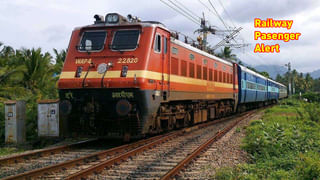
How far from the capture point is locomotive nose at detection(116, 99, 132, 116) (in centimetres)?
900

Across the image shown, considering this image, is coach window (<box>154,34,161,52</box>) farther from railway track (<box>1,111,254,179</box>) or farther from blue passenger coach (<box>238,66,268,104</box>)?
blue passenger coach (<box>238,66,268,104</box>)

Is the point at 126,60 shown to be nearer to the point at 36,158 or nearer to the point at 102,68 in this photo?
the point at 102,68

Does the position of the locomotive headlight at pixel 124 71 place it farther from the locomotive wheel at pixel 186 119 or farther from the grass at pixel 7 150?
the locomotive wheel at pixel 186 119

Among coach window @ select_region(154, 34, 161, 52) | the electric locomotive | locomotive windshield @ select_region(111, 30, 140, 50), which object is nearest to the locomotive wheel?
the electric locomotive

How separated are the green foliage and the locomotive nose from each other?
433 centimetres

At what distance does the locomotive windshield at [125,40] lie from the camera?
9875 millimetres

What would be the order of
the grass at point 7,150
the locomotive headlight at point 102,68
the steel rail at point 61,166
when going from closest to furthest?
the steel rail at point 61,166
the grass at point 7,150
the locomotive headlight at point 102,68

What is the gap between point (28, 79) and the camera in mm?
19906

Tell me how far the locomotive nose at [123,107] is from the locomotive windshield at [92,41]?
6.62ft

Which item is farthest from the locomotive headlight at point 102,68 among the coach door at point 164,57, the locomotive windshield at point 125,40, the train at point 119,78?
the coach door at point 164,57

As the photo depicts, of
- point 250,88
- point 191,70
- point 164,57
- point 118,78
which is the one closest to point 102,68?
point 118,78

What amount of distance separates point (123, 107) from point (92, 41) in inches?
100

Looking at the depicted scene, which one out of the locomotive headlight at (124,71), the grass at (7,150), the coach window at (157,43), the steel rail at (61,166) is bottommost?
the grass at (7,150)

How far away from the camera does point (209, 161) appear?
7.68 m
